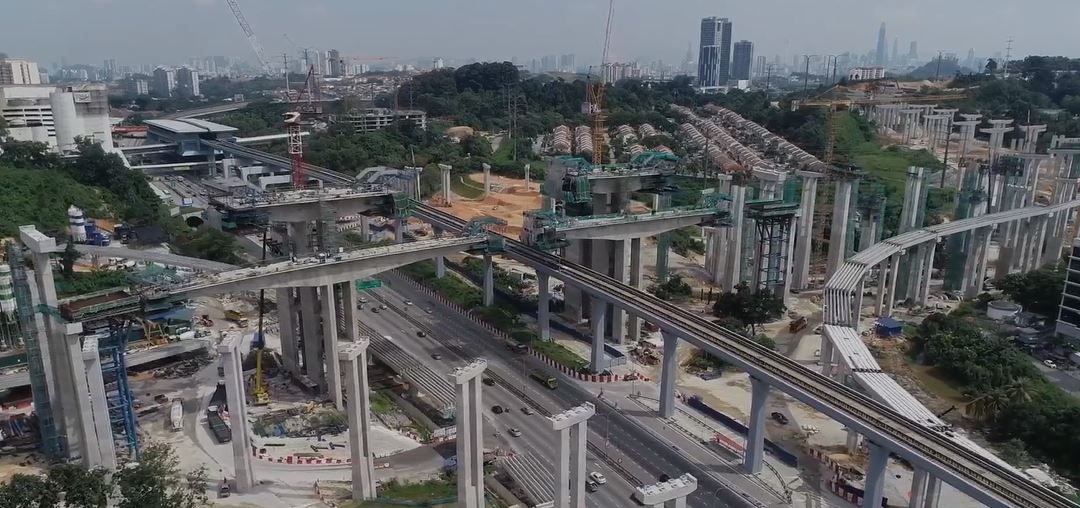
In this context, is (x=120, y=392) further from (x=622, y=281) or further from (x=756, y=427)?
(x=622, y=281)

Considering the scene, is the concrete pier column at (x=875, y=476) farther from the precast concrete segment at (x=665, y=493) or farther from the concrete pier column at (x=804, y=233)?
the concrete pier column at (x=804, y=233)

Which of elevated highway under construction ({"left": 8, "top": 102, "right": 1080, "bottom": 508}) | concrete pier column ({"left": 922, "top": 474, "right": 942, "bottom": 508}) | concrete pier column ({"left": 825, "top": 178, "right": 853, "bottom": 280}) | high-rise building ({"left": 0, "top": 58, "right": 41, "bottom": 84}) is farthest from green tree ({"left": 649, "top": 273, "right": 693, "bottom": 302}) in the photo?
high-rise building ({"left": 0, "top": 58, "right": 41, "bottom": 84})

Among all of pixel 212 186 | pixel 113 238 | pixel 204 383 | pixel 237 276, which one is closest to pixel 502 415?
pixel 237 276

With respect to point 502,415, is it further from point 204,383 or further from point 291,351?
point 204,383

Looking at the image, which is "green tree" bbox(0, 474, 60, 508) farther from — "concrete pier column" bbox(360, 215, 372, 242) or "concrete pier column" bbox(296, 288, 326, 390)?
"concrete pier column" bbox(360, 215, 372, 242)

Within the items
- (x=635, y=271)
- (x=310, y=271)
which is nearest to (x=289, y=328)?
(x=310, y=271)
